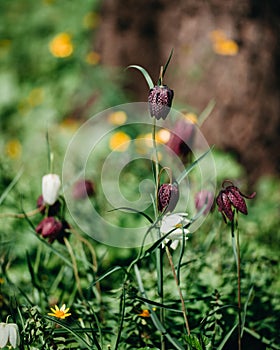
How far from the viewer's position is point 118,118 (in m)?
2.70

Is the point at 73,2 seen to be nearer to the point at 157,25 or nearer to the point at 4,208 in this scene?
the point at 157,25

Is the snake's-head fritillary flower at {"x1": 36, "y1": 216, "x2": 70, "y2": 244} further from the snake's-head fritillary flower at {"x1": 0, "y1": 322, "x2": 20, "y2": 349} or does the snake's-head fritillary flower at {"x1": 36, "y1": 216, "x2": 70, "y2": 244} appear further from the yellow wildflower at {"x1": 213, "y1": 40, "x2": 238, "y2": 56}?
the yellow wildflower at {"x1": 213, "y1": 40, "x2": 238, "y2": 56}

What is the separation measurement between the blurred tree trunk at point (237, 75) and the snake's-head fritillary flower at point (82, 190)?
41.7 inches

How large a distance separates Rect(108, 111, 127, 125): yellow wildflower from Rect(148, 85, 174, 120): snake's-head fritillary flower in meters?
1.60

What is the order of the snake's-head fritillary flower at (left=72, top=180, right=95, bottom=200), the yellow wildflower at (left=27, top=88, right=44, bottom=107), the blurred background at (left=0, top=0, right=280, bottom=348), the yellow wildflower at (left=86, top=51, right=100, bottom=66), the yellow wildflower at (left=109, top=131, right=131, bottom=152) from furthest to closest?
the yellow wildflower at (left=27, top=88, right=44, bottom=107) < the yellow wildflower at (left=86, top=51, right=100, bottom=66) < the yellow wildflower at (left=109, top=131, right=131, bottom=152) < the blurred background at (left=0, top=0, right=280, bottom=348) < the snake's-head fritillary flower at (left=72, top=180, right=95, bottom=200)

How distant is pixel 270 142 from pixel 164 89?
5.89 ft

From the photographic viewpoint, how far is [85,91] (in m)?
3.10

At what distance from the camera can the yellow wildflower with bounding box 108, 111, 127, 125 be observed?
2.67 metres

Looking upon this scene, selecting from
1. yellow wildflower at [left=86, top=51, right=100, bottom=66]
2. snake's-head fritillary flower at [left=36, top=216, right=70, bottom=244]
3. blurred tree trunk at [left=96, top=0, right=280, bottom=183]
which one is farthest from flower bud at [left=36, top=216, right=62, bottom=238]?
yellow wildflower at [left=86, top=51, right=100, bottom=66]

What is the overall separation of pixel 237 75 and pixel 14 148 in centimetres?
126

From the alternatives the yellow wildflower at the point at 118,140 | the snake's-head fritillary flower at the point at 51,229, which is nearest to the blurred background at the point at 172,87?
the yellow wildflower at the point at 118,140

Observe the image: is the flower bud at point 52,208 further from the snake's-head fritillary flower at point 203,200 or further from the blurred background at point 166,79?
the blurred background at point 166,79

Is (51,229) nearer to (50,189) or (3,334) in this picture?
(50,189)

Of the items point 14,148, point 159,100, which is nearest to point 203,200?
point 159,100
